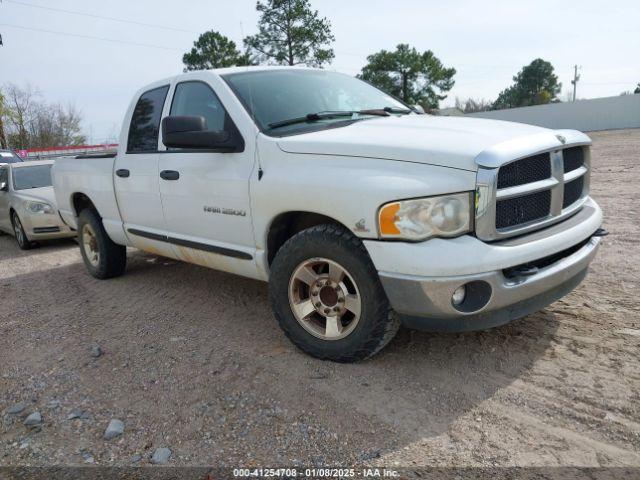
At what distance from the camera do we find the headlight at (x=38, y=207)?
8.12m

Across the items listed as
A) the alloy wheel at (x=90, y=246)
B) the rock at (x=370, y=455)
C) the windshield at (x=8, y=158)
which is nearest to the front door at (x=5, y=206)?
the alloy wheel at (x=90, y=246)

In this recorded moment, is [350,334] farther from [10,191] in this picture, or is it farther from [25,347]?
[10,191]

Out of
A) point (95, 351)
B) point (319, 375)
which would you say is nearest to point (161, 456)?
point (319, 375)

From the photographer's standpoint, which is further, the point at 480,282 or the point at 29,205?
the point at 29,205

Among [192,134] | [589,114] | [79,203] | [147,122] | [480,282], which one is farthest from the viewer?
[589,114]

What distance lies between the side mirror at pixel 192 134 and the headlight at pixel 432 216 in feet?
4.57

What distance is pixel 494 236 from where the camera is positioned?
2773 mm

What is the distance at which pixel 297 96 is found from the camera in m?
3.91

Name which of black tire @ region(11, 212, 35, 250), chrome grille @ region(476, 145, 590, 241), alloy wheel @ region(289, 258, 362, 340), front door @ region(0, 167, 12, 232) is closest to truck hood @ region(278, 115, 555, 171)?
chrome grille @ region(476, 145, 590, 241)

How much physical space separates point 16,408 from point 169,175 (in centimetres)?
194

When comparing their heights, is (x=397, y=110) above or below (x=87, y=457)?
above

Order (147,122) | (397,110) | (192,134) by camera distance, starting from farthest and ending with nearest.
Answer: (147,122), (397,110), (192,134)

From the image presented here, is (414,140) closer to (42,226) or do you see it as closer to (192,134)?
(192,134)

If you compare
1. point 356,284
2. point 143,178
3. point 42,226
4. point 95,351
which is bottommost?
point 95,351
